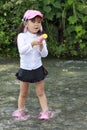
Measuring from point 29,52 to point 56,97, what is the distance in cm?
103

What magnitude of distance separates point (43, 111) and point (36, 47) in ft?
2.23

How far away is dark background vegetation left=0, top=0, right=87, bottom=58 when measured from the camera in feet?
21.9

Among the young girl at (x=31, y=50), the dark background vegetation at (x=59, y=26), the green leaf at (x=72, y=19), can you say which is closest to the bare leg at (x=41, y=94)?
the young girl at (x=31, y=50)

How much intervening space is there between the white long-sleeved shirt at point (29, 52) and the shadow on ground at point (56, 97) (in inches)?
22.5

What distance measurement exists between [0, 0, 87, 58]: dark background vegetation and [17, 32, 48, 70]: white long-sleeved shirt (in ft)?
9.12

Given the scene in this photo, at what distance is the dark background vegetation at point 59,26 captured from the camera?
6.66 metres

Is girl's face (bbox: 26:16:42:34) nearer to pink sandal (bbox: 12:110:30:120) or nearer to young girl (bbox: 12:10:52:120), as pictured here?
young girl (bbox: 12:10:52:120)

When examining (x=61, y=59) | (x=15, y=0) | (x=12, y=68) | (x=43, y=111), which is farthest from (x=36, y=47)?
(x=15, y=0)

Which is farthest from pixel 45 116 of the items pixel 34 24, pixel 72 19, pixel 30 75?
pixel 72 19

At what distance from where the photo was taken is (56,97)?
4652mm

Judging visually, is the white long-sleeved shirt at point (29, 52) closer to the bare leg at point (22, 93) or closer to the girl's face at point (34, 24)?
the girl's face at point (34, 24)

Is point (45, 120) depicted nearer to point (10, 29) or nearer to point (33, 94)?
point (33, 94)

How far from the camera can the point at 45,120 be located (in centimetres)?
397

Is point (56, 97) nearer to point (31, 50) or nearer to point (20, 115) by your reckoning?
point (20, 115)
